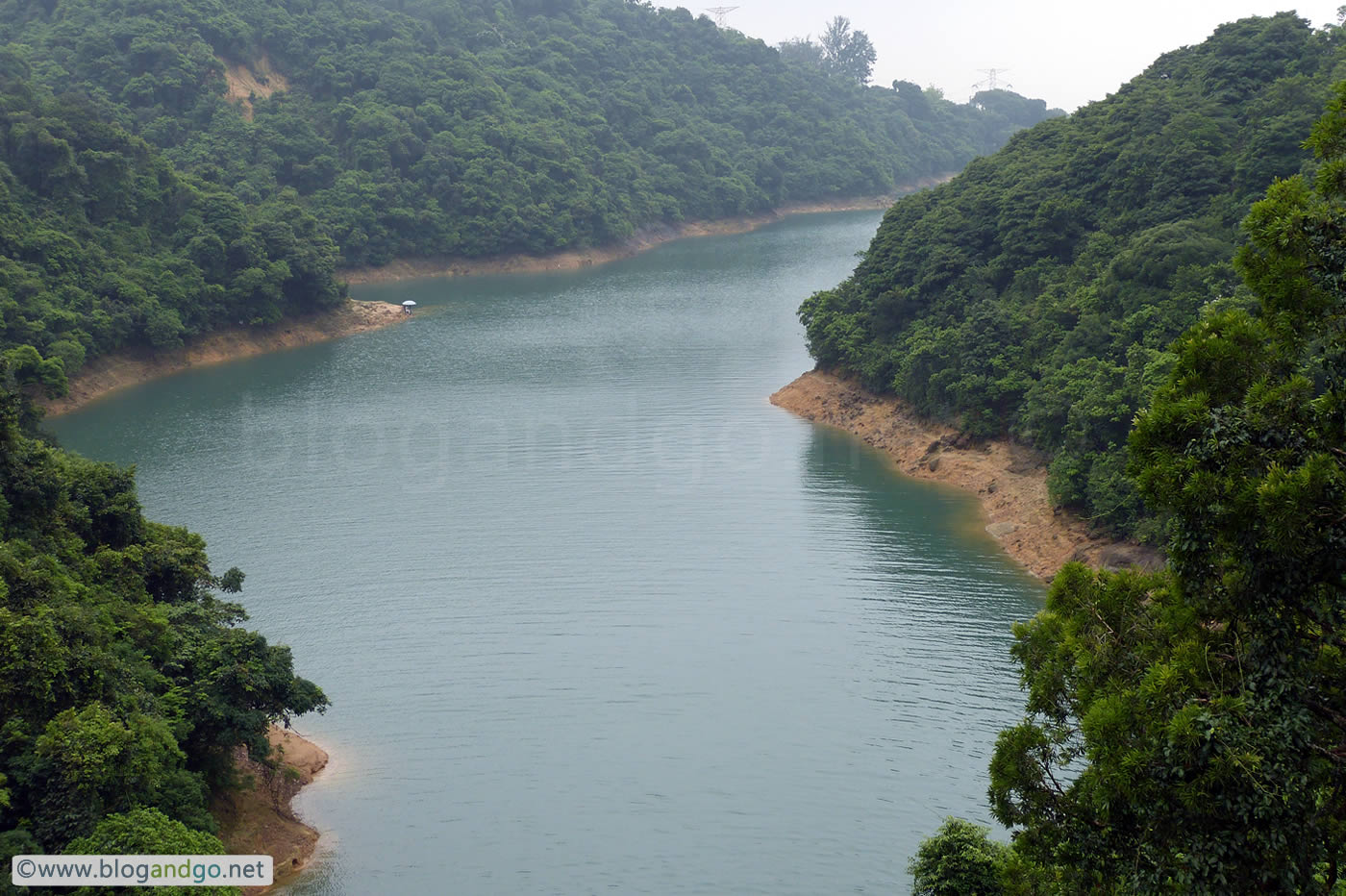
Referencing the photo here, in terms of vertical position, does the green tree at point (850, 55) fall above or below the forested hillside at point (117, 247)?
above

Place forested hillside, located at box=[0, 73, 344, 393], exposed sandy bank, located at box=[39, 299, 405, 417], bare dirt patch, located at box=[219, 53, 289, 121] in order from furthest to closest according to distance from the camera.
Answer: bare dirt patch, located at box=[219, 53, 289, 121]
forested hillside, located at box=[0, 73, 344, 393]
exposed sandy bank, located at box=[39, 299, 405, 417]

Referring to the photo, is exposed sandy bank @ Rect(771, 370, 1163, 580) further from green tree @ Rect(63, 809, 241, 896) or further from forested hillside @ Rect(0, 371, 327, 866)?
green tree @ Rect(63, 809, 241, 896)

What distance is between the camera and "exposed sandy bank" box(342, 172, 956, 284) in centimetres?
6925

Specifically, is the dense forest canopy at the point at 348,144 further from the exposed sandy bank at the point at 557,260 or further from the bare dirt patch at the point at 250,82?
the exposed sandy bank at the point at 557,260

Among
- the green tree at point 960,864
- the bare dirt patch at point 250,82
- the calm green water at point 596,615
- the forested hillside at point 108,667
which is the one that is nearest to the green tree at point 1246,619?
A: the green tree at point 960,864

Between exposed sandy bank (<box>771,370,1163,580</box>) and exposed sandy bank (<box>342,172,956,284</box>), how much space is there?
33717 mm

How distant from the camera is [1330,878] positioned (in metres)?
8.50

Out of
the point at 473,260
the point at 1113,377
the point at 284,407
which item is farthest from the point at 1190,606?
the point at 473,260

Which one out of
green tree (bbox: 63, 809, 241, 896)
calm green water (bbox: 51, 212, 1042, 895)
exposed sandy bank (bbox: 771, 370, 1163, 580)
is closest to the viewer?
green tree (bbox: 63, 809, 241, 896)

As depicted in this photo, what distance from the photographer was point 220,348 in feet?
165

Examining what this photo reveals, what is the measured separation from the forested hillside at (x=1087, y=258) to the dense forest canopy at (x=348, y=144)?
82.0 ft

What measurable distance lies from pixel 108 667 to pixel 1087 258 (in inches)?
1121

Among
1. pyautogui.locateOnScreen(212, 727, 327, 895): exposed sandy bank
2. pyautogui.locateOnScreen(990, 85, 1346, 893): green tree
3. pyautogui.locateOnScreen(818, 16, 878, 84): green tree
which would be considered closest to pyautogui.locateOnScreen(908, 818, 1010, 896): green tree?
pyautogui.locateOnScreen(990, 85, 1346, 893): green tree

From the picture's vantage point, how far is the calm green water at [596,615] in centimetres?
1700
